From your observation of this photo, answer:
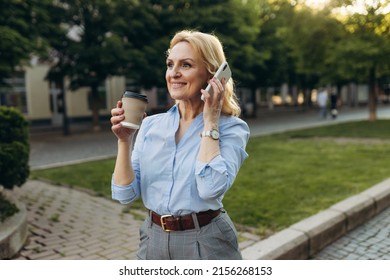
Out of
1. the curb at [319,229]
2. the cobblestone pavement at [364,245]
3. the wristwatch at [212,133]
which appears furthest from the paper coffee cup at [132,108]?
the cobblestone pavement at [364,245]

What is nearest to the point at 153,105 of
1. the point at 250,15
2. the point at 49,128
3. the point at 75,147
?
the point at 49,128

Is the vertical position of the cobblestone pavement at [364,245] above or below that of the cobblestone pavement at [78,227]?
below

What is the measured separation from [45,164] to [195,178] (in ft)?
30.2

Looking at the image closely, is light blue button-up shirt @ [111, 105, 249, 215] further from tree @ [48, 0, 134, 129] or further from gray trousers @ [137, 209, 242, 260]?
tree @ [48, 0, 134, 129]

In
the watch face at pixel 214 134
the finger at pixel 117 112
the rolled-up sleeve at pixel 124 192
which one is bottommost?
the rolled-up sleeve at pixel 124 192

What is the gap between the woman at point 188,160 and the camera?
1.93 metres

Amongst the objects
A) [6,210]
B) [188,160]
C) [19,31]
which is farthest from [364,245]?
[19,31]

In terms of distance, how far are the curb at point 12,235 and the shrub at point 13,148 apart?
0.57 m

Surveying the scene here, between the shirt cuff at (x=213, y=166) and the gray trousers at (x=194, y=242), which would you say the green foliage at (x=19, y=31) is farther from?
the shirt cuff at (x=213, y=166)

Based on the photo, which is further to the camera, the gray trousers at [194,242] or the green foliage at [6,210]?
the green foliage at [6,210]

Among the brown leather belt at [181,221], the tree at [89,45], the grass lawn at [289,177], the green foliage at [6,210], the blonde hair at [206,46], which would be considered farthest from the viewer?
the tree at [89,45]

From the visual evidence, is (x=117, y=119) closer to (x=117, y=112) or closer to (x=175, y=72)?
(x=117, y=112)

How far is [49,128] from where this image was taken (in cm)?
2273
